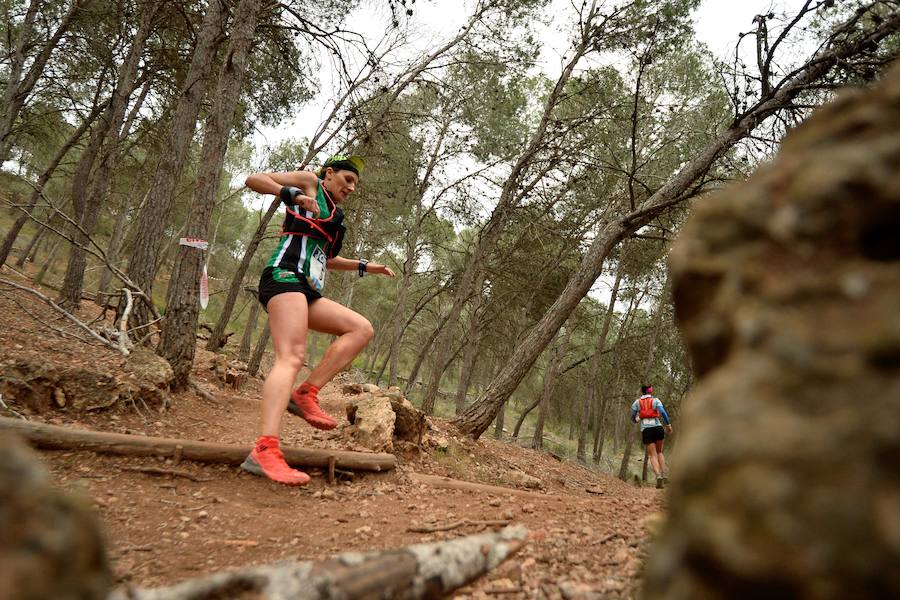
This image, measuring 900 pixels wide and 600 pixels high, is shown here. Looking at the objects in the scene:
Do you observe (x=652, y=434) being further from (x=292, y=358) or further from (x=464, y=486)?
(x=292, y=358)

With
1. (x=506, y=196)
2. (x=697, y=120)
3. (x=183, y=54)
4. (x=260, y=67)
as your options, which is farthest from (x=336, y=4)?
(x=697, y=120)

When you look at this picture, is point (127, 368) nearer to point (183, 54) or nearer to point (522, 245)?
→ point (183, 54)

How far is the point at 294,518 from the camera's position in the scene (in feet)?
8.60

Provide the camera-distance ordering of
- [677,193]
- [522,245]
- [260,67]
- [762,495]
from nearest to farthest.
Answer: [762,495] → [677,193] → [260,67] → [522,245]

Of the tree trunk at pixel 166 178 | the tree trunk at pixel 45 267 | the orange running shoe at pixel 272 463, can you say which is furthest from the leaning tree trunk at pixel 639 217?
the tree trunk at pixel 45 267

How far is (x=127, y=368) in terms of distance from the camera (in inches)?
171

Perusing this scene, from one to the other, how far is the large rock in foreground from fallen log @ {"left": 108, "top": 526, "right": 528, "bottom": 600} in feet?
1.79

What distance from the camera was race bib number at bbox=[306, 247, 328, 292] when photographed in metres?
3.14

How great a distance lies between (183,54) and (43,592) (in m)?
11.8

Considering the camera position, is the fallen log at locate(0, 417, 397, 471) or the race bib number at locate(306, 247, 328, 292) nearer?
the fallen log at locate(0, 417, 397, 471)

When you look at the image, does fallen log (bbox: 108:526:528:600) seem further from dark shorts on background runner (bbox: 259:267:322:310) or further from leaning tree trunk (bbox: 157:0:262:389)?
leaning tree trunk (bbox: 157:0:262:389)

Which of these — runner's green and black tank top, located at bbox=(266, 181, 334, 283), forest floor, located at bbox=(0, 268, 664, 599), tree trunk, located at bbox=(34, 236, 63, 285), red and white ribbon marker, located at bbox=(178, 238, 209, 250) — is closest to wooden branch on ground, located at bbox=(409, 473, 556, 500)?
forest floor, located at bbox=(0, 268, 664, 599)

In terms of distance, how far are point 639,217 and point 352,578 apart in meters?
5.86

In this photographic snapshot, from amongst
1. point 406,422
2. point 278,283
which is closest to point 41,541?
point 278,283
